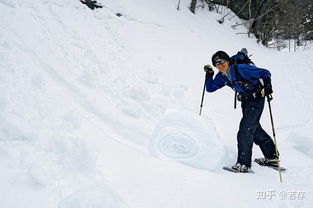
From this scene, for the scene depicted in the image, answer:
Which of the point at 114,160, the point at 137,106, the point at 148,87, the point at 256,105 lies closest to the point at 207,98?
the point at 148,87

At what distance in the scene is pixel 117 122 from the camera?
4672mm

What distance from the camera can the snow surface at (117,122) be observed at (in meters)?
3.09

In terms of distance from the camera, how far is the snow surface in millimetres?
3094

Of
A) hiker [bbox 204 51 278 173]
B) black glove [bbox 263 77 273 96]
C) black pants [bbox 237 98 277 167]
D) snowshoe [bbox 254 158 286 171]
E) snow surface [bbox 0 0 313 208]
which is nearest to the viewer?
snow surface [bbox 0 0 313 208]

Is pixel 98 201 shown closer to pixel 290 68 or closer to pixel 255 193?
pixel 255 193

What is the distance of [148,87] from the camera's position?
6023mm

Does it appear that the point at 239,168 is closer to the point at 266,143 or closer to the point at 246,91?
the point at 266,143

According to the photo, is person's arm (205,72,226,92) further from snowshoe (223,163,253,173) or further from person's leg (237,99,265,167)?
snowshoe (223,163,253,173)

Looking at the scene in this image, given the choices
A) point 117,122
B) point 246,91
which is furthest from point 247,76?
point 117,122

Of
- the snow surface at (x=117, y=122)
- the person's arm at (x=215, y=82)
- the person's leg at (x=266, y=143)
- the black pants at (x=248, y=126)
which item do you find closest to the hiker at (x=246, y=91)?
the black pants at (x=248, y=126)

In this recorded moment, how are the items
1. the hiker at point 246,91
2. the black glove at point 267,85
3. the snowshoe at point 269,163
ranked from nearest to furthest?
the black glove at point 267,85 < the hiker at point 246,91 < the snowshoe at point 269,163

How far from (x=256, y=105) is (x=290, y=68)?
750 centimetres

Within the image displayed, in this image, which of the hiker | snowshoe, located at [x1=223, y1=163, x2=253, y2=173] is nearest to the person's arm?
the hiker

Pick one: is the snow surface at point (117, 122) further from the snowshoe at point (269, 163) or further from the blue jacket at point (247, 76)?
the blue jacket at point (247, 76)
